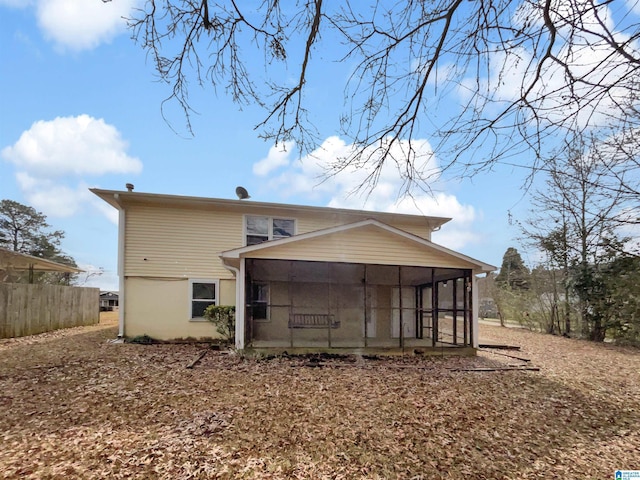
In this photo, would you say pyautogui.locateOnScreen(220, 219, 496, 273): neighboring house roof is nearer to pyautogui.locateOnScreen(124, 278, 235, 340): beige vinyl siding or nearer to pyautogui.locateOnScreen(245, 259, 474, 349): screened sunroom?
pyautogui.locateOnScreen(245, 259, 474, 349): screened sunroom

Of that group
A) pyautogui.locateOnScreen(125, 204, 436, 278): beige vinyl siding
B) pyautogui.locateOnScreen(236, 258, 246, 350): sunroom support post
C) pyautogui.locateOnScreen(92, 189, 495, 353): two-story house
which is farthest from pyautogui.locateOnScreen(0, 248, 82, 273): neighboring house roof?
pyautogui.locateOnScreen(236, 258, 246, 350): sunroom support post

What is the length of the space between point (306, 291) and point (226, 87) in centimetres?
860

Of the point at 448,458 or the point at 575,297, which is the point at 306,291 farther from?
the point at 575,297

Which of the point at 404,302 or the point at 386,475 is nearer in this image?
the point at 386,475

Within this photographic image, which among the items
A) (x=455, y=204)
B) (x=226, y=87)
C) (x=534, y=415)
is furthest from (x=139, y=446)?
(x=534, y=415)

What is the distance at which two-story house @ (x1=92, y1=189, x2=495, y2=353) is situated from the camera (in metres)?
10.5

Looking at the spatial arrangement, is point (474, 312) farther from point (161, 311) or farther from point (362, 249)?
point (161, 311)

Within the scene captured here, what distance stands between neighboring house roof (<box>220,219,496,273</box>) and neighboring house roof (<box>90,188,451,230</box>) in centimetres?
213

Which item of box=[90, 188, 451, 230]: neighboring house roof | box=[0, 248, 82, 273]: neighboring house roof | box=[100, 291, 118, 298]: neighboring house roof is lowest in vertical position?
box=[100, 291, 118, 298]: neighboring house roof

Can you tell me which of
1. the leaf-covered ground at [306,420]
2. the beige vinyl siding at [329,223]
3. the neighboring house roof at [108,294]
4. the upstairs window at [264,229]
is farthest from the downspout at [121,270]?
the neighboring house roof at [108,294]

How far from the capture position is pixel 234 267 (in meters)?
10.2

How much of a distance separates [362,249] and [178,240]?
611 centimetres

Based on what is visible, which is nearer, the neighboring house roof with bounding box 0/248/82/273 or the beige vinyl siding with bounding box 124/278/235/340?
the beige vinyl siding with bounding box 124/278/235/340

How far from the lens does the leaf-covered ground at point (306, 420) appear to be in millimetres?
3695
